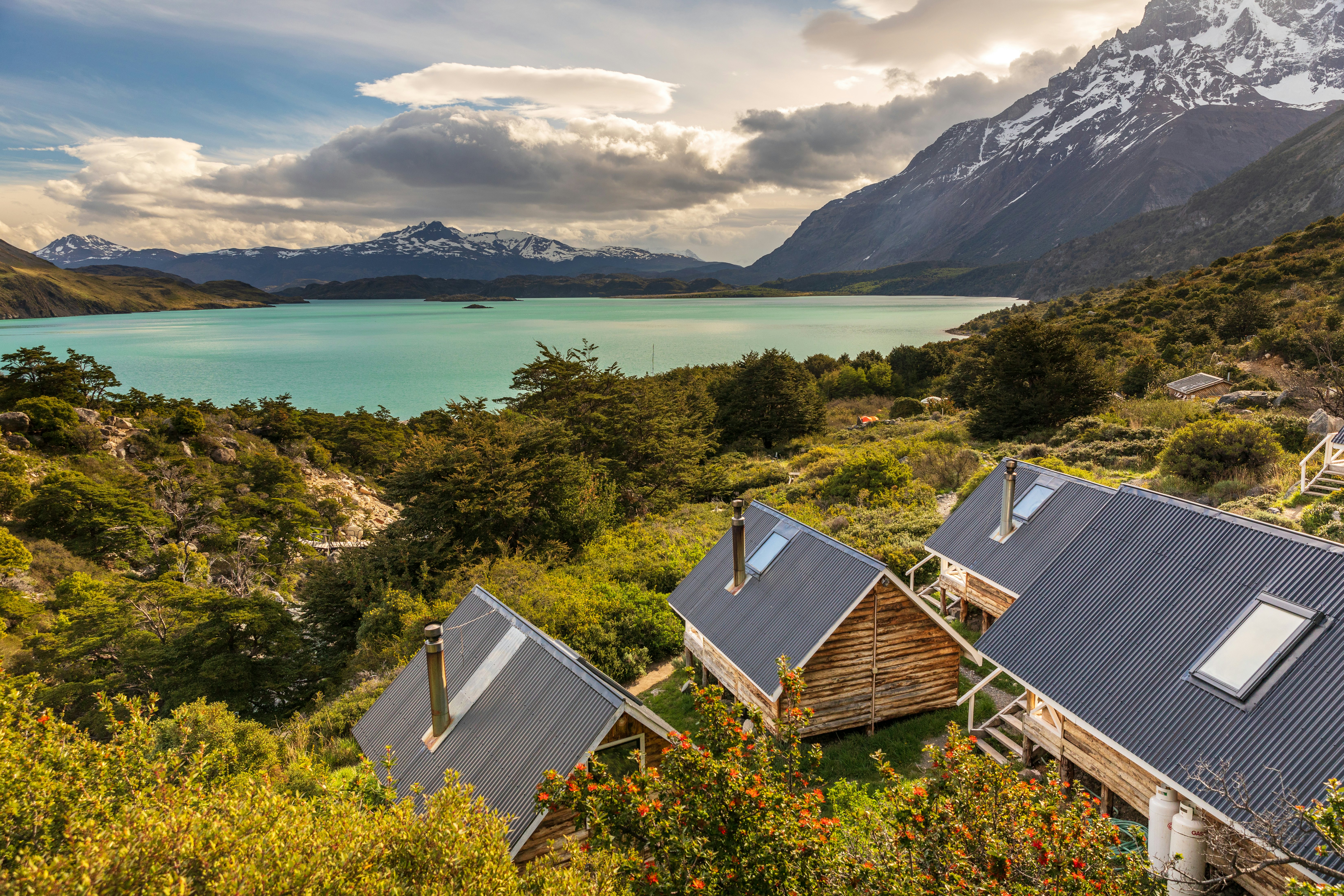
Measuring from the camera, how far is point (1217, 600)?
330 inches

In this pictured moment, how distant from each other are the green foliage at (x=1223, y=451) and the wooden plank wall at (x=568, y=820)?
2044 cm

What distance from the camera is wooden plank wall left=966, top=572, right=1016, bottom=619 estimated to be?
13.8 m

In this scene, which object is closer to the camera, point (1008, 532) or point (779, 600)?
point (779, 600)

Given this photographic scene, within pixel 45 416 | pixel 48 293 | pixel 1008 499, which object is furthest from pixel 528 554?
pixel 48 293

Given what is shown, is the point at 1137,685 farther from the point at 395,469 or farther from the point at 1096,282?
the point at 1096,282

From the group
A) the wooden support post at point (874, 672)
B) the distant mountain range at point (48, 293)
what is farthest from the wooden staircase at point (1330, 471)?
the distant mountain range at point (48, 293)

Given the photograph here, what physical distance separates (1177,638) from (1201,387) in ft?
105

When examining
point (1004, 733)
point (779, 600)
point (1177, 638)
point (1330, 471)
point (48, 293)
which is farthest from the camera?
point (48, 293)

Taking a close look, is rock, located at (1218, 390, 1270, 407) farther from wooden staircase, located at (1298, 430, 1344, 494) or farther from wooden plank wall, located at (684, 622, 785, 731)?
wooden plank wall, located at (684, 622, 785, 731)

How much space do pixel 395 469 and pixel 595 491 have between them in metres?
8.47

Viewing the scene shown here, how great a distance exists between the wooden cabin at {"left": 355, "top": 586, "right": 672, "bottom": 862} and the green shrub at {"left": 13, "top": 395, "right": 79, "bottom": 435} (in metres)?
42.9

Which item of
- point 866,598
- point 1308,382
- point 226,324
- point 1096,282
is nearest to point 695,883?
point 866,598

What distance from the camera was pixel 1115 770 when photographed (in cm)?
865

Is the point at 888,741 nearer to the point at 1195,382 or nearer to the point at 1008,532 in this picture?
the point at 1008,532
